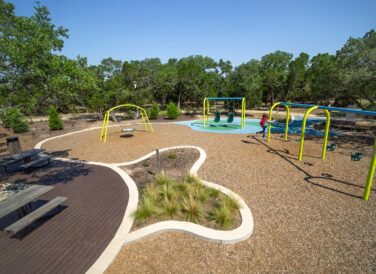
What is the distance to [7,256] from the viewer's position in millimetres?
3947

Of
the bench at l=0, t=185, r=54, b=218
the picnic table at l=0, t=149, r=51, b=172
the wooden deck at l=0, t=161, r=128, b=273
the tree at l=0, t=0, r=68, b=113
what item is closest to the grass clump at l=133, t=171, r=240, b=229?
the wooden deck at l=0, t=161, r=128, b=273

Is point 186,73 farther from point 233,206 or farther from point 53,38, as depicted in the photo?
point 233,206

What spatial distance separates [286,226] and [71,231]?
4973 millimetres

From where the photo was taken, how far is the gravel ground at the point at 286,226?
3670 mm

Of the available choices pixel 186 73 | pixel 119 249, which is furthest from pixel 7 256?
pixel 186 73

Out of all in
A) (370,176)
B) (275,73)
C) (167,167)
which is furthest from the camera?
(275,73)

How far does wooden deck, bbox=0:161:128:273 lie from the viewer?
3777 millimetres

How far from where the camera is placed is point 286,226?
4.63 m

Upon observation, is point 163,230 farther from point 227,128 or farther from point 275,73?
point 275,73

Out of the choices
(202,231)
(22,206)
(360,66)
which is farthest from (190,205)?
(360,66)

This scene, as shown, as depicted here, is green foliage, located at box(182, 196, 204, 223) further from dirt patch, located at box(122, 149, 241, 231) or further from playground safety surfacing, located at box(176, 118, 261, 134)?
playground safety surfacing, located at box(176, 118, 261, 134)

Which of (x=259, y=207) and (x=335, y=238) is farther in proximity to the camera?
(x=259, y=207)

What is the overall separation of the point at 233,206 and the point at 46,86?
6.13 metres

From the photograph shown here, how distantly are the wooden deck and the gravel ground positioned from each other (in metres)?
0.84
